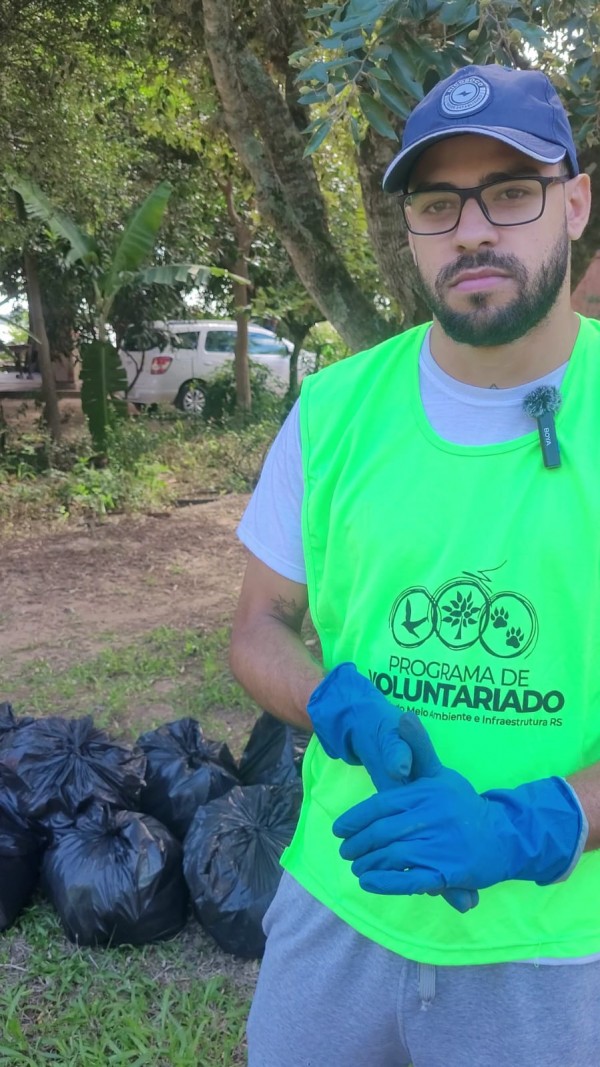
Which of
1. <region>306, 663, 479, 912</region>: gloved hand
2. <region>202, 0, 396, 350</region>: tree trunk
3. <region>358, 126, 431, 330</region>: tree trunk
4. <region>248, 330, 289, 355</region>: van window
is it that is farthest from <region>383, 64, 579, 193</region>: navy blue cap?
<region>248, 330, 289, 355</region>: van window

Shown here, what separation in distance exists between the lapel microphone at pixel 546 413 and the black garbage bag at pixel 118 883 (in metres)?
2.05

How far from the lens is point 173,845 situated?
2898 millimetres

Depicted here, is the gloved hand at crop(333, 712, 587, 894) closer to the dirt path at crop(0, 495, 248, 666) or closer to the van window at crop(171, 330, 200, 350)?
the dirt path at crop(0, 495, 248, 666)

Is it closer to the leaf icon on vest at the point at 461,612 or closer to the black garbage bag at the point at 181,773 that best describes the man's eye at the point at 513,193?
the leaf icon on vest at the point at 461,612

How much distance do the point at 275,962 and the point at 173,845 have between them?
152 cm

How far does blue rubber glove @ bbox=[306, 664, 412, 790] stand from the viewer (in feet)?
3.94

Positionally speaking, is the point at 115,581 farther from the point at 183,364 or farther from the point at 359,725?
the point at 183,364

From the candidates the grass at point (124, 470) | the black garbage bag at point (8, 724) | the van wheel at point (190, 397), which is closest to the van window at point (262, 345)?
the van wheel at point (190, 397)

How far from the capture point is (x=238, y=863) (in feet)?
9.11

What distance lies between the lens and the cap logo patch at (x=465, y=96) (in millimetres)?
1339

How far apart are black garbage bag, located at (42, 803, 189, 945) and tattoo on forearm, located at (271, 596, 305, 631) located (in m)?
1.56

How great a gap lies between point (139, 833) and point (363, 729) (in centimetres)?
186

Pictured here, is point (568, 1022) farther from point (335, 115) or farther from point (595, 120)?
point (595, 120)

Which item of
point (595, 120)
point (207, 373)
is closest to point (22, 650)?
point (595, 120)
